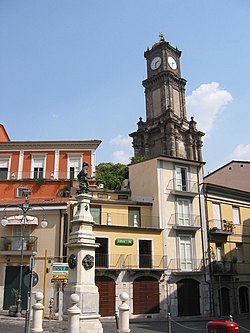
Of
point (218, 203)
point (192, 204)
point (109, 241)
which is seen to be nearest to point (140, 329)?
point (109, 241)

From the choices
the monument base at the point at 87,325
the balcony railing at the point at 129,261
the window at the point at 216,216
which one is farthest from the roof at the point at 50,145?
the monument base at the point at 87,325

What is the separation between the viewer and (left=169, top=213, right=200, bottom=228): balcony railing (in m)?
29.4

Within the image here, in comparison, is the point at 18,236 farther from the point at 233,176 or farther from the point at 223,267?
the point at 233,176

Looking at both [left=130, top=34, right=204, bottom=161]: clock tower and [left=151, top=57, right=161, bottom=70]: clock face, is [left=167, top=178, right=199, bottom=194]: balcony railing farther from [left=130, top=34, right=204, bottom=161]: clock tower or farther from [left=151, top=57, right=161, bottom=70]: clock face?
[left=151, top=57, right=161, bottom=70]: clock face

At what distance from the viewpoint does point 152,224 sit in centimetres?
2966

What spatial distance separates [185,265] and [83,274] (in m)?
17.2

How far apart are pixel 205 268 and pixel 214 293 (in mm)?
1948

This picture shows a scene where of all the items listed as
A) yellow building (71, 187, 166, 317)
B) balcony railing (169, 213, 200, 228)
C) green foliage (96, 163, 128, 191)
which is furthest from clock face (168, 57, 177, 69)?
yellow building (71, 187, 166, 317)

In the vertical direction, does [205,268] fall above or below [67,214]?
below

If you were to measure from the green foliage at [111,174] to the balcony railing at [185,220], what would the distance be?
48.6 ft

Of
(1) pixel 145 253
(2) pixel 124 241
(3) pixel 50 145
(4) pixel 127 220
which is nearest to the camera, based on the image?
(2) pixel 124 241

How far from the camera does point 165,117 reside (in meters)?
59.3

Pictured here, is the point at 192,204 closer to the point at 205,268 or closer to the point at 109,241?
the point at 205,268

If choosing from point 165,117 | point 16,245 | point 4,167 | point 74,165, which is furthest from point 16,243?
point 165,117
